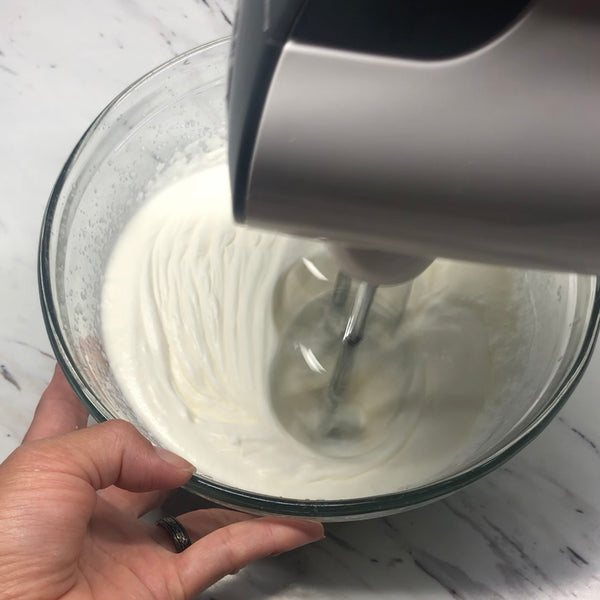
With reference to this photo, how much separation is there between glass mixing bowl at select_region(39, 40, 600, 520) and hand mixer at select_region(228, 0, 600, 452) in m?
0.27

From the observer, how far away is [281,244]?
74cm

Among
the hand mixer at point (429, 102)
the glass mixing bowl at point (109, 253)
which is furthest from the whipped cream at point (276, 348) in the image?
the hand mixer at point (429, 102)

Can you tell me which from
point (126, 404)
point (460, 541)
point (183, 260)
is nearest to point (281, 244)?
point (183, 260)

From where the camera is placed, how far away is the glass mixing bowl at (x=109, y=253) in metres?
0.51

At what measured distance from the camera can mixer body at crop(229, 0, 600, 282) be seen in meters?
0.30

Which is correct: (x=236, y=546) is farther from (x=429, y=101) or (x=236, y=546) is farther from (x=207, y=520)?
(x=429, y=101)

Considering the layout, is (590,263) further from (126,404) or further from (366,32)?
(126,404)

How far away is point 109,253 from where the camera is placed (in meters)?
0.70

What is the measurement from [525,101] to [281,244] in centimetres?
45

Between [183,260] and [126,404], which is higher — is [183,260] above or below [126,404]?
above

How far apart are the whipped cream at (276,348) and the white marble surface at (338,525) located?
0.07 meters

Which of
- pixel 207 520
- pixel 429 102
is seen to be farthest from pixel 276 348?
pixel 429 102

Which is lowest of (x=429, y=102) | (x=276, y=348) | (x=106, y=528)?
(x=106, y=528)

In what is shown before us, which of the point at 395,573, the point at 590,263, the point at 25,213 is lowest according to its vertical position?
the point at 395,573
